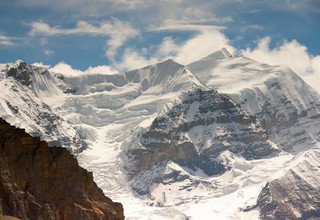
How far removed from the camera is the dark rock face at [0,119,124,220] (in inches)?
3445

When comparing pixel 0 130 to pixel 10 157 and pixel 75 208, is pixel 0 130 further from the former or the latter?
pixel 75 208

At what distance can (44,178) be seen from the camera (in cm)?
9012

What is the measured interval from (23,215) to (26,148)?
8031 mm

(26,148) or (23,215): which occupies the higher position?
(26,148)

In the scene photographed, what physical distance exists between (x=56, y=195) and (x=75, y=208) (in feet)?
6.56

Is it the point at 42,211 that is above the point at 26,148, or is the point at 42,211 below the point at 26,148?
below

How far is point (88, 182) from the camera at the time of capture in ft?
318

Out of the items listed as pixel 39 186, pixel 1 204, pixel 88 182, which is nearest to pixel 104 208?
pixel 88 182

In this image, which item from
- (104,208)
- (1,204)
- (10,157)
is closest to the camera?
(1,204)

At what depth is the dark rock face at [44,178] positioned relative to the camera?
8750 centimetres

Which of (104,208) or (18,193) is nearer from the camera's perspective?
(18,193)

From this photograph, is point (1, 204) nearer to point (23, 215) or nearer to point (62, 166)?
point (23, 215)

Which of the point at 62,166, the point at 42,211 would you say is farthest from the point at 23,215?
the point at 62,166

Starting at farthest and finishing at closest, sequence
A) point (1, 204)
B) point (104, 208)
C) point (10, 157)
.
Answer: point (104, 208), point (10, 157), point (1, 204)
